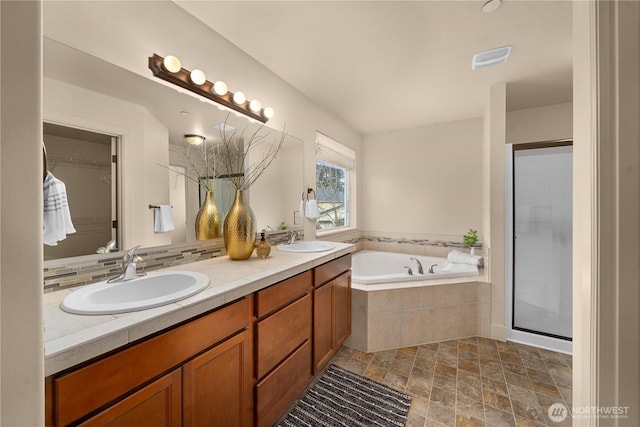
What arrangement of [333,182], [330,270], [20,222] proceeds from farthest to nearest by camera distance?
[333,182], [330,270], [20,222]

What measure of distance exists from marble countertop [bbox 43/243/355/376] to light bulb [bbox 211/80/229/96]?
3.74 ft

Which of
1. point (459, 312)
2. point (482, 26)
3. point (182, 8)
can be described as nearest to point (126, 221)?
point (182, 8)

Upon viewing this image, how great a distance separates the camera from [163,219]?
4.74 ft

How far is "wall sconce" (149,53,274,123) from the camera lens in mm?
1375

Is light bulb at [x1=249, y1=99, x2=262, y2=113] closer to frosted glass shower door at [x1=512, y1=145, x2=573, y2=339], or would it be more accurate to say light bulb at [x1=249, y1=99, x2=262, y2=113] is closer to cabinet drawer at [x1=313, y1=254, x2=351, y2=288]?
cabinet drawer at [x1=313, y1=254, x2=351, y2=288]

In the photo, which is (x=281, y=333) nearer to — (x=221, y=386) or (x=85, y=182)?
(x=221, y=386)

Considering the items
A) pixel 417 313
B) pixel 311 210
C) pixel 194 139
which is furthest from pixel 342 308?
pixel 194 139

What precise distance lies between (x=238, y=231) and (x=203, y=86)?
0.94 metres

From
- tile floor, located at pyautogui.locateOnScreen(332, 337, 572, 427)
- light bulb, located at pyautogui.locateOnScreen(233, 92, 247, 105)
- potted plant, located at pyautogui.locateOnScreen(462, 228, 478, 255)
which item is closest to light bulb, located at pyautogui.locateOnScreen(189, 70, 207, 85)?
light bulb, located at pyautogui.locateOnScreen(233, 92, 247, 105)

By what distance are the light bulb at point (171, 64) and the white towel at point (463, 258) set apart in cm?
318

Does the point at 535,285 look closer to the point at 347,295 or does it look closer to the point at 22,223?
the point at 347,295

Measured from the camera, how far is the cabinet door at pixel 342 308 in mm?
2025

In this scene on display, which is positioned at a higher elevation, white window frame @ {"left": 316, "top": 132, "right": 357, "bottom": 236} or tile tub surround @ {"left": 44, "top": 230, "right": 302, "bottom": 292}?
white window frame @ {"left": 316, "top": 132, "right": 357, "bottom": 236}

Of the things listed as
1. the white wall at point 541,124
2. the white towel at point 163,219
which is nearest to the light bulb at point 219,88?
the white towel at point 163,219
